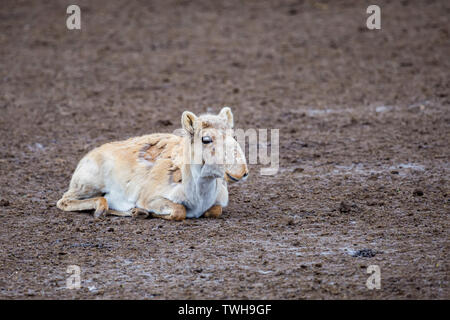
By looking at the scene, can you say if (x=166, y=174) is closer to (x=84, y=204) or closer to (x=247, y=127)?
(x=84, y=204)

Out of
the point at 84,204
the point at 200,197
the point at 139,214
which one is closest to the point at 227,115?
the point at 200,197

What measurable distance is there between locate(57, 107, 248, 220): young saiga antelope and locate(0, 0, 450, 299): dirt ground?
26 cm

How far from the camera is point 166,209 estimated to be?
7.79m

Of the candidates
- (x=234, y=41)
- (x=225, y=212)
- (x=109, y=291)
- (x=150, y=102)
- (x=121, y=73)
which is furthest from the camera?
(x=234, y=41)

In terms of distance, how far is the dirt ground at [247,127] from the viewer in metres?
6.25

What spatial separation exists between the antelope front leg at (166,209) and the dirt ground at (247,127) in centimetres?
12

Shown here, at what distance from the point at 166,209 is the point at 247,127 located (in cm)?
451

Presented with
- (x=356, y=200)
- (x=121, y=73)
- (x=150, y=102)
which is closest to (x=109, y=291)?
(x=356, y=200)

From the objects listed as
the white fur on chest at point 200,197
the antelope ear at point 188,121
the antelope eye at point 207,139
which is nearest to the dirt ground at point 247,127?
the white fur on chest at point 200,197

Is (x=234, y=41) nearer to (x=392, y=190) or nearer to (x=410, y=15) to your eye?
(x=410, y=15)

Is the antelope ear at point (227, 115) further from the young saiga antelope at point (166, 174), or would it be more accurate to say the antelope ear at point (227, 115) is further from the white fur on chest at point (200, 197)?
→ the white fur on chest at point (200, 197)

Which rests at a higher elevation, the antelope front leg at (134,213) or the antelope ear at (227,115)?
the antelope ear at (227,115)

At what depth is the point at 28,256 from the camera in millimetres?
6863

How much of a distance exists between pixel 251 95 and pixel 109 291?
8456 mm
